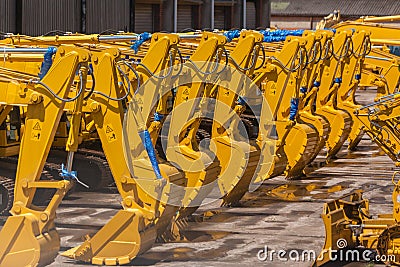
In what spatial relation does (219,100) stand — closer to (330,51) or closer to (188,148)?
(188,148)

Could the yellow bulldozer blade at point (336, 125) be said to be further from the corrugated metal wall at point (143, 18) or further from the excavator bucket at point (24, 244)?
the corrugated metal wall at point (143, 18)

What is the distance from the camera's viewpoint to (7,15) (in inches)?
991

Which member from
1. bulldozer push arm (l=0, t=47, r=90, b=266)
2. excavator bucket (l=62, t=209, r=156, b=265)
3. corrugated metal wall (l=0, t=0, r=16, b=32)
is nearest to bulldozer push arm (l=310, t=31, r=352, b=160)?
corrugated metal wall (l=0, t=0, r=16, b=32)

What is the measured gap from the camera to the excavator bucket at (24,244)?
11.7 metres

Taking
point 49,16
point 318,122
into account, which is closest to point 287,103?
point 318,122

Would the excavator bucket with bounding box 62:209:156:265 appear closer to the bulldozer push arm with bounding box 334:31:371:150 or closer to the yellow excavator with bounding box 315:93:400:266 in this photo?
the yellow excavator with bounding box 315:93:400:266

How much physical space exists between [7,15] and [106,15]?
549 centimetres

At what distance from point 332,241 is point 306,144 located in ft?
23.1

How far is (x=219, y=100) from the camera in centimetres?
1697

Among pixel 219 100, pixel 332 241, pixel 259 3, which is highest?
pixel 259 3

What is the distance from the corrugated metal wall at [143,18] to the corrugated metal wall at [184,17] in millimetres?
2243

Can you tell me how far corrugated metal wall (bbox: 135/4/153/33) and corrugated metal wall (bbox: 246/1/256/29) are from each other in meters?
9.02

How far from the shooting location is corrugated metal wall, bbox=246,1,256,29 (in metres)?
44.1

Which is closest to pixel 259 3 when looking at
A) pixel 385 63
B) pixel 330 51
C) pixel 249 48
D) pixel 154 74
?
pixel 385 63
